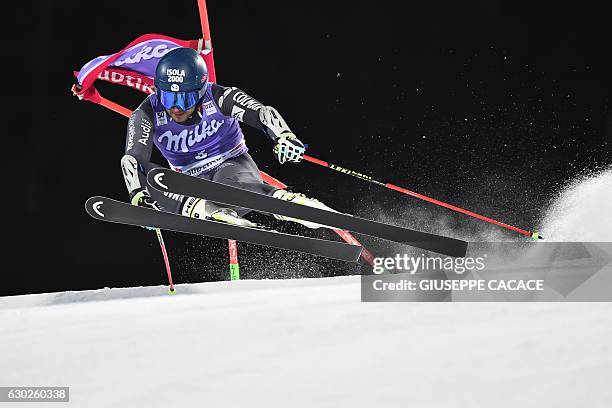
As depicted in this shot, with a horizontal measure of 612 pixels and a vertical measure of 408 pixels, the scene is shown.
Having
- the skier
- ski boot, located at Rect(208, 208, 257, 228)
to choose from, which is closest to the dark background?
the skier

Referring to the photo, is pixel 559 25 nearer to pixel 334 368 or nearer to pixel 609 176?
pixel 609 176

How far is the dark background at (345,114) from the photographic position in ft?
13.8

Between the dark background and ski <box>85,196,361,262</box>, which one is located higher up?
the dark background

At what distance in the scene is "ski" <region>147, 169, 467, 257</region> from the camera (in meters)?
2.71

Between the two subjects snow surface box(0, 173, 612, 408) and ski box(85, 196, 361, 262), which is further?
ski box(85, 196, 361, 262)

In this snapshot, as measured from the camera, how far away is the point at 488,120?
4910 millimetres

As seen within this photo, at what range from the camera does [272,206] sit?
286 centimetres

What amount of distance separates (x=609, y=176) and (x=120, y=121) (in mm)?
3473

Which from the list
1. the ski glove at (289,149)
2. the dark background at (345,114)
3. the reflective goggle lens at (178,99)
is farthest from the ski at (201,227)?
the dark background at (345,114)
